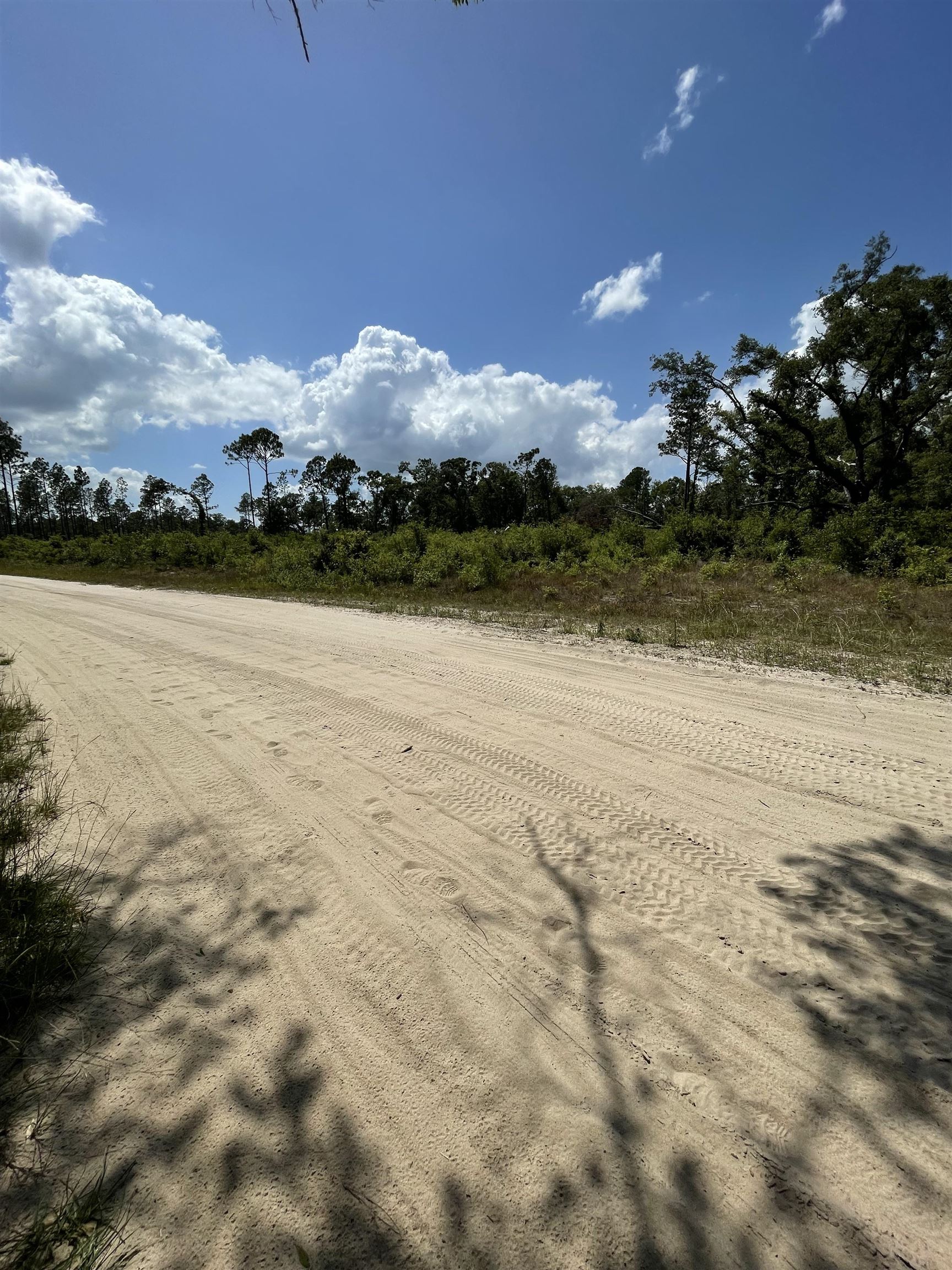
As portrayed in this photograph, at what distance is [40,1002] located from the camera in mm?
1979

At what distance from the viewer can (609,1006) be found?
2010 mm

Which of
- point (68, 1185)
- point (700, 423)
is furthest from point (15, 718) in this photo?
point (700, 423)

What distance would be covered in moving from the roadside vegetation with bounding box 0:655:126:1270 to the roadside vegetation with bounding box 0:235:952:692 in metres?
7.30

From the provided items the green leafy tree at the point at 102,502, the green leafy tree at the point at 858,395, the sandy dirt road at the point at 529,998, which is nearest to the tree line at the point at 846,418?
the green leafy tree at the point at 858,395

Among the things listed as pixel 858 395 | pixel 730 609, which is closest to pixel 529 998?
pixel 730 609

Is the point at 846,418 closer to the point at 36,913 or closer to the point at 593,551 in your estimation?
the point at 593,551

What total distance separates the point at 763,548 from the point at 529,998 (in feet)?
73.4

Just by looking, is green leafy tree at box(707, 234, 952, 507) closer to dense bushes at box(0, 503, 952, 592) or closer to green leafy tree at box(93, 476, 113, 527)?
dense bushes at box(0, 503, 952, 592)

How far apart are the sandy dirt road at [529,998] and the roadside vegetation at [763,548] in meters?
4.33

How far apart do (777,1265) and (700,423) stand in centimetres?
3163

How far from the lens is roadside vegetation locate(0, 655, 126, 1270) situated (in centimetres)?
132

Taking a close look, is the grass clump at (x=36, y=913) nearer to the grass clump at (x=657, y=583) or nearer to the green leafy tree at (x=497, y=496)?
the grass clump at (x=657, y=583)

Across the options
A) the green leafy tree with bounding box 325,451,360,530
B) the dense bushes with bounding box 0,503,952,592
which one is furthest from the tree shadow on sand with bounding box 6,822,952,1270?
the green leafy tree with bounding box 325,451,360,530

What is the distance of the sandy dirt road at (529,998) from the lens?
1407mm
